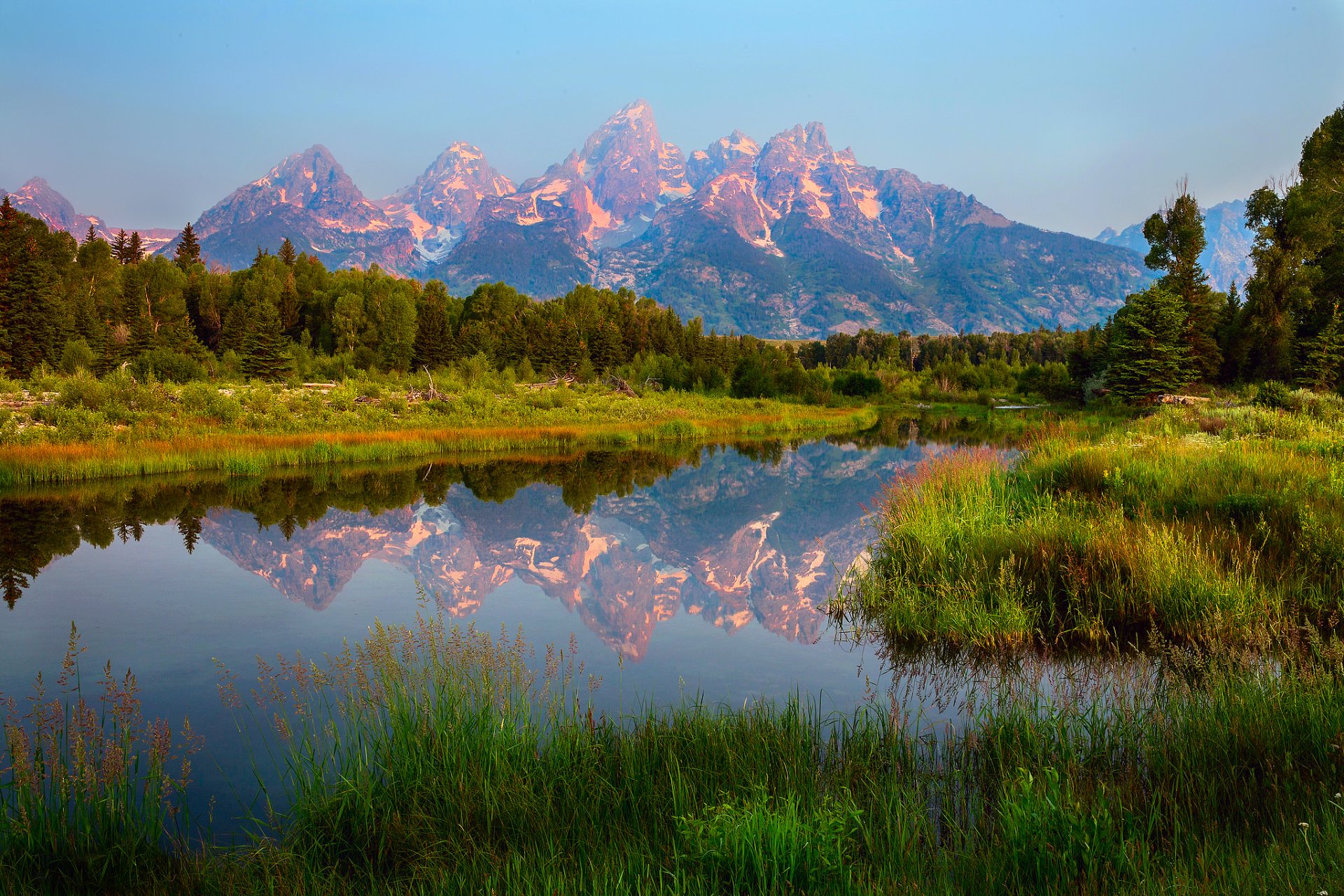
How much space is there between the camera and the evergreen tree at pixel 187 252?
80287mm

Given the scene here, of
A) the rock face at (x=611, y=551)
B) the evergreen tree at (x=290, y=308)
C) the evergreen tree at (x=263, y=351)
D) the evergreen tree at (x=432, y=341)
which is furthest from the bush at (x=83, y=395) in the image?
the evergreen tree at (x=290, y=308)

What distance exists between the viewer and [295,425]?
31453 millimetres

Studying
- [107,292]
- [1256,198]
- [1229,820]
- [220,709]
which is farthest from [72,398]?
[1256,198]

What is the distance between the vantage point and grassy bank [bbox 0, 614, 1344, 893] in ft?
12.5

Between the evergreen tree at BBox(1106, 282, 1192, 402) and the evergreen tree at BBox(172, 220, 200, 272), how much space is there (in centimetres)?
8373

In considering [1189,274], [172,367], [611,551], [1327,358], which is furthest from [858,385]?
[611,551]

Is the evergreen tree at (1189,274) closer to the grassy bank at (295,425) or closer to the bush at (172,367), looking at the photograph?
the grassy bank at (295,425)

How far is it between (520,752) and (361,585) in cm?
872

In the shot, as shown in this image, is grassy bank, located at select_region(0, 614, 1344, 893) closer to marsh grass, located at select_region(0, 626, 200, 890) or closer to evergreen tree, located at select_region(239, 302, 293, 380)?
marsh grass, located at select_region(0, 626, 200, 890)

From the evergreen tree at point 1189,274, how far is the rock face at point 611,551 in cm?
2368

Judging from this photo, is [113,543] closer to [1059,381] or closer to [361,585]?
[361,585]

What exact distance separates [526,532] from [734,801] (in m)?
14.0

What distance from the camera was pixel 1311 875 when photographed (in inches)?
122

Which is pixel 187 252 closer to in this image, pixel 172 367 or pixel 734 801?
pixel 172 367
